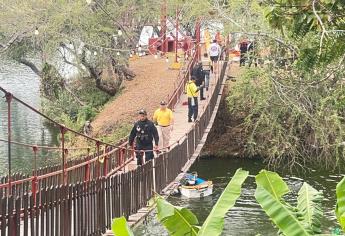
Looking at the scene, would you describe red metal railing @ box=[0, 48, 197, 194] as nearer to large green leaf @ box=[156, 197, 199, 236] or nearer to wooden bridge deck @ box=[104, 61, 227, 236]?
wooden bridge deck @ box=[104, 61, 227, 236]

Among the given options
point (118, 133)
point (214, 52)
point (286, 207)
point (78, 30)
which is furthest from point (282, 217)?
point (78, 30)

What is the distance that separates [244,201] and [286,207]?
567 inches

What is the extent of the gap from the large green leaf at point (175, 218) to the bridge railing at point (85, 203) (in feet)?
8.75

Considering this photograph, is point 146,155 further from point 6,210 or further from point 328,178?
point 328,178

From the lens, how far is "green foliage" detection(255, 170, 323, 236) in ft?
13.8

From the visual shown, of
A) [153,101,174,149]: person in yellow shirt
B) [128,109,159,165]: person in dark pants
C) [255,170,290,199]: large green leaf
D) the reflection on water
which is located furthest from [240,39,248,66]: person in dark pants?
[255,170,290,199]: large green leaf

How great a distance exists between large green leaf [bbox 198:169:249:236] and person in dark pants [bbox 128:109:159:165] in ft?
A: 25.6

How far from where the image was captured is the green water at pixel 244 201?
53.2ft

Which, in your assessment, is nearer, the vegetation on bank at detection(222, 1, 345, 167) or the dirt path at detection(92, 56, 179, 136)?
the vegetation on bank at detection(222, 1, 345, 167)

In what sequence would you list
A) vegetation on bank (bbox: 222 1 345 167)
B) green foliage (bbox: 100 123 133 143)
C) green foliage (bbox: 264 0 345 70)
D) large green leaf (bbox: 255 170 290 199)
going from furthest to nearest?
green foliage (bbox: 100 123 133 143)
vegetation on bank (bbox: 222 1 345 167)
green foliage (bbox: 264 0 345 70)
large green leaf (bbox: 255 170 290 199)

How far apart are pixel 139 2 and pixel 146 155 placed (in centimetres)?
1535

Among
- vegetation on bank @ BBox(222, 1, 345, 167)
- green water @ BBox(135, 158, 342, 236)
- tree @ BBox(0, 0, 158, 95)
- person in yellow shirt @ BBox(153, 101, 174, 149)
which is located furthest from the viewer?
tree @ BBox(0, 0, 158, 95)

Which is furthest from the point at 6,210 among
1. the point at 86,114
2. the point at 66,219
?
the point at 86,114

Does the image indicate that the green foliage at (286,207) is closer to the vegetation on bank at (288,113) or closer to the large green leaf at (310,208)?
the large green leaf at (310,208)
